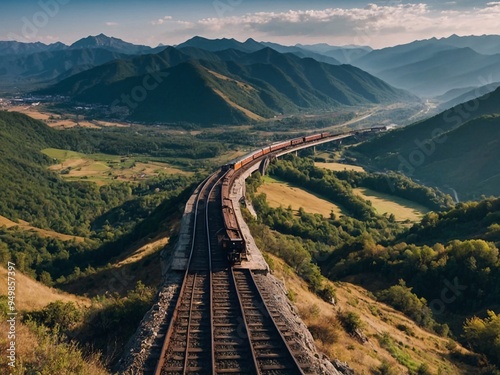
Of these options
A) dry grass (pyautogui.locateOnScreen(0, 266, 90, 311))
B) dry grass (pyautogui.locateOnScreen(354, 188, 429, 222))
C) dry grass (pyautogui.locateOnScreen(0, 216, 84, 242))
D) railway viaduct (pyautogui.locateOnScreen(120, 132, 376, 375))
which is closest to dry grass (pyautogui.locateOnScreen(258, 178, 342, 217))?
dry grass (pyautogui.locateOnScreen(354, 188, 429, 222))

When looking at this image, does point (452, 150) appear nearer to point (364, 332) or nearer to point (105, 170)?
point (364, 332)

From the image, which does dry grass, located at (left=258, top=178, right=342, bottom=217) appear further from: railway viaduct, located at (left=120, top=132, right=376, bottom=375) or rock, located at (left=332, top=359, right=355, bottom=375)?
rock, located at (left=332, top=359, right=355, bottom=375)

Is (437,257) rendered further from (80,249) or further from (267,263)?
(80,249)

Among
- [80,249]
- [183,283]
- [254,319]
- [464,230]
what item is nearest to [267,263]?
[183,283]

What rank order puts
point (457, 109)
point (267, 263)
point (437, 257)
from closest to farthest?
point (267, 263), point (437, 257), point (457, 109)

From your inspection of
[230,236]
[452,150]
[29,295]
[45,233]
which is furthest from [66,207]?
[452,150]

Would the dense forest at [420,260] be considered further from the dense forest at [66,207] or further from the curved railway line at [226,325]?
the dense forest at [66,207]

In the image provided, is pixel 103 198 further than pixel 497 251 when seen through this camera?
Yes

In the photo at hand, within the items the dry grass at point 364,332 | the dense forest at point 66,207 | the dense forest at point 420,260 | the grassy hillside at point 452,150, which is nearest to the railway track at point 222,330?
the dry grass at point 364,332
